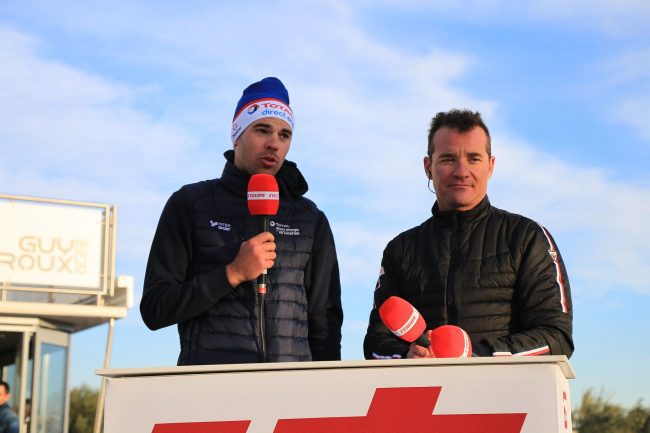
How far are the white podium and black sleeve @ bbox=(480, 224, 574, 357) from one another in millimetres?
624

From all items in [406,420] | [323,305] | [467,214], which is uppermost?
[467,214]

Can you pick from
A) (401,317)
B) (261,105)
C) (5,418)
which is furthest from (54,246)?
(401,317)

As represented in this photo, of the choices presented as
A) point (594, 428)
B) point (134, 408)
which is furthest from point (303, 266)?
point (594, 428)

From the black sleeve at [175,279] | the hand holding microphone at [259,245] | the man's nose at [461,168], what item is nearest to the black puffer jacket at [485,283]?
the man's nose at [461,168]

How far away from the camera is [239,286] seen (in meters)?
3.94

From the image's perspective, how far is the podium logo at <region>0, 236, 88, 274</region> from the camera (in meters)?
16.6

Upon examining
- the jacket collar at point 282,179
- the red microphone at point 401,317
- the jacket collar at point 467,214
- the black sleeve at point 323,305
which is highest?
the jacket collar at point 282,179

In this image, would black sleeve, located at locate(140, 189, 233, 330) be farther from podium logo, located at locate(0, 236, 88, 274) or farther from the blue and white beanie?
podium logo, located at locate(0, 236, 88, 274)

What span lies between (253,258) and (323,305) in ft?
2.13

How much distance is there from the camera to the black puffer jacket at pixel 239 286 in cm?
384

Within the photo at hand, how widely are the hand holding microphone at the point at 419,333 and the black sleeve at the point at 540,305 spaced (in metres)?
0.35

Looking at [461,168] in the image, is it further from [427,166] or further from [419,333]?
[419,333]

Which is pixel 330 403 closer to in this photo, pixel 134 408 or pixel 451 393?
pixel 451 393

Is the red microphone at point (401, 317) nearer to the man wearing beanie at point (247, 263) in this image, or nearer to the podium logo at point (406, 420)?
the podium logo at point (406, 420)
